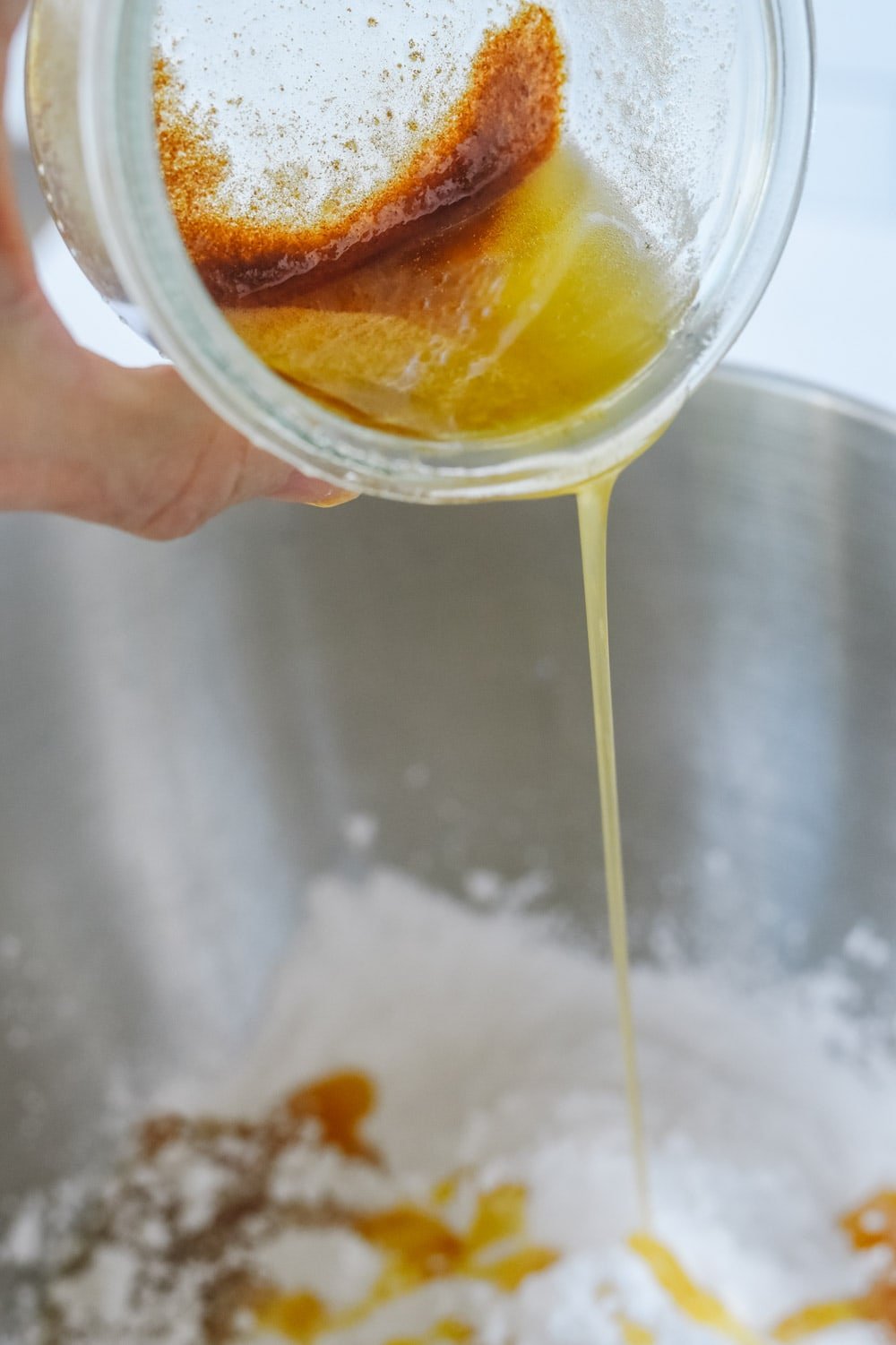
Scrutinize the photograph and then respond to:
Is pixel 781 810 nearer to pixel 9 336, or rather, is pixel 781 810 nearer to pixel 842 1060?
pixel 842 1060

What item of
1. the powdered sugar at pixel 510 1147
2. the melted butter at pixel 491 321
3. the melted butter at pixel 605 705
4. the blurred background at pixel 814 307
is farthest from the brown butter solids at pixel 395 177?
the powdered sugar at pixel 510 1147

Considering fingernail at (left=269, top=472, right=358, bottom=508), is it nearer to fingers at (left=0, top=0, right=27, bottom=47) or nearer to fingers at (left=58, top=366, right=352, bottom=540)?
fingers at (left=58, top=366, right=352, bottom=540)

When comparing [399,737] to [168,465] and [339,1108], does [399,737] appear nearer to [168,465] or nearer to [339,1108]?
[339,1108]

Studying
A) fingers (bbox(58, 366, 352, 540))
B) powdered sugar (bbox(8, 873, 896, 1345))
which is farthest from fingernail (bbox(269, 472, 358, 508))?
powdered sugar (bbox(8, 873, 896, 1345))

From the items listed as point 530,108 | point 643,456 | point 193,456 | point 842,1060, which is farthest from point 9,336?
point 842,1060

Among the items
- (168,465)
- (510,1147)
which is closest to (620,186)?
(168,465)

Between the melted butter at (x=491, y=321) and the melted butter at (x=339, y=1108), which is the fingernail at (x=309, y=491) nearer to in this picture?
the melted butter at (x=491, y=321)
